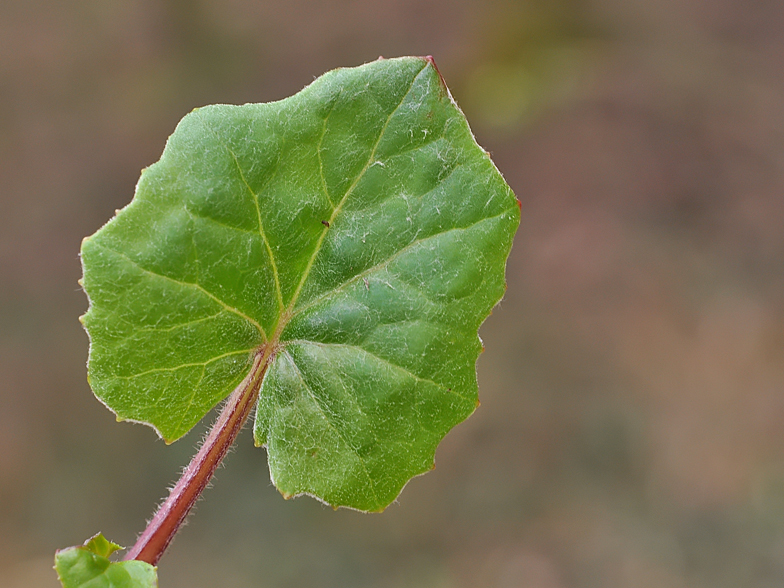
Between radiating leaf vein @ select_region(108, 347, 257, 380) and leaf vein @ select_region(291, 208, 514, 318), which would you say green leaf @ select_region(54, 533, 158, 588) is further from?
leaf vein @ select_region(291, 208, 514, 318)

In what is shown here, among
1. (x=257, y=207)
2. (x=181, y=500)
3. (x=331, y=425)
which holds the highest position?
(x=257, y=207)

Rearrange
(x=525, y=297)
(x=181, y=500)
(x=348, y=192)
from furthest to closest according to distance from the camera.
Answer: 1. (x=525, y=297)
2. (x=348, y=192)
3. (x=181, y=500)

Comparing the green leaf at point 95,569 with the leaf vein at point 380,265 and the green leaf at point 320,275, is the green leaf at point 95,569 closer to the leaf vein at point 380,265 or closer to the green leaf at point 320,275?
the green leaf at point 320,275

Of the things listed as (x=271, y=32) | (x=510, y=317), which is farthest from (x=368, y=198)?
(x=271, y=32)

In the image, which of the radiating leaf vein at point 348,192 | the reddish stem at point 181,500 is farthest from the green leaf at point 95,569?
the radiating leaf vein at point 348,192

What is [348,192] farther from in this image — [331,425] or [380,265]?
[331,425]

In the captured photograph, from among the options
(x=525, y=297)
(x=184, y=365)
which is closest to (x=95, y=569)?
(x=184, y=365)
